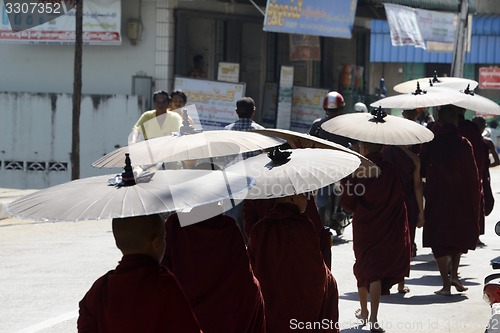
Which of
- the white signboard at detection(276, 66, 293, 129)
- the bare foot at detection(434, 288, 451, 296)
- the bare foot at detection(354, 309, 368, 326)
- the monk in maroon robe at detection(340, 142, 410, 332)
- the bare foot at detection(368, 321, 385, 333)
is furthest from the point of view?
the white signboard at detection(276, 66, 293, 129)

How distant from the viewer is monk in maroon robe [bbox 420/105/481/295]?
34.2ft

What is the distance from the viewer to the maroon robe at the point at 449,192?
10438 millimetres

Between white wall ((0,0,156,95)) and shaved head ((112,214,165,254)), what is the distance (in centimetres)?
1688

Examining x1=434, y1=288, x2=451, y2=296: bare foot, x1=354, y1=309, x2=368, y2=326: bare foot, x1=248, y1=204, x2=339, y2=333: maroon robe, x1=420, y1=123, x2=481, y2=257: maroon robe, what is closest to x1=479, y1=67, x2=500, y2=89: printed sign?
x1=420, y1=123, x2=481, y2=257: maroon robe

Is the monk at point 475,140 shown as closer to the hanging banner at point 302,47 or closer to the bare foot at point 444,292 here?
the bare foot at point 444,292

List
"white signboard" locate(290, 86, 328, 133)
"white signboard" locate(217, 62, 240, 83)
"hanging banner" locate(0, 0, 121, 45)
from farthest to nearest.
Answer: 1. "white signboard" locate(290, 86, 328, 133)
2. "white signboard" locate(217, 62, 240, 83)
3. "hanging banner" locate(0, 0, 121, 45)

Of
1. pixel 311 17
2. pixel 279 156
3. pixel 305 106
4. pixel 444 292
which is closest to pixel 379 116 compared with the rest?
pixel 444 292

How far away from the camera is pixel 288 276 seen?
237 inches

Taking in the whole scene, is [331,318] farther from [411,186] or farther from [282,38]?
[282,38]

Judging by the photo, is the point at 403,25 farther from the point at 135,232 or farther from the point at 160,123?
the point at 135,232

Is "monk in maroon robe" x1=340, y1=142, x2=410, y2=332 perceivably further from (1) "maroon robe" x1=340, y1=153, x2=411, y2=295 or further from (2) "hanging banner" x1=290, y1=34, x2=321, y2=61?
(2) "hanging banner" x1=290, y1=34, x2=321, y2=61

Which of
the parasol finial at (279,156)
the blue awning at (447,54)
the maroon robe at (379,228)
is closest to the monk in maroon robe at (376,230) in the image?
the maroon robe at (379,228)

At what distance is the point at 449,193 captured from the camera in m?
10.5

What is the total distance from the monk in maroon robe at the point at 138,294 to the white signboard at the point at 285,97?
60.4 ft
